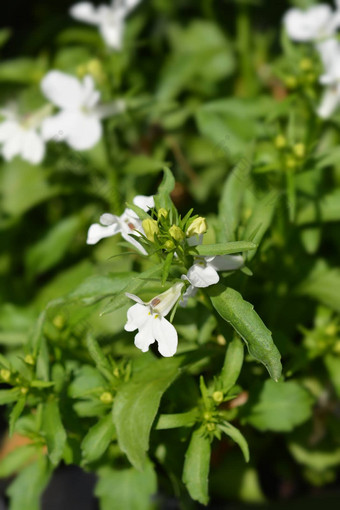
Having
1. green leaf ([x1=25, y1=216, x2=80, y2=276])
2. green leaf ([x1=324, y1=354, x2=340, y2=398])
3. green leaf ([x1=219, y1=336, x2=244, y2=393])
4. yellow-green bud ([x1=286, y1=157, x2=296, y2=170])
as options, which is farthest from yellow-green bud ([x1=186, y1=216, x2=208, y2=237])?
green leaf ([x1=25, y1=216, x2=80, y2=276])

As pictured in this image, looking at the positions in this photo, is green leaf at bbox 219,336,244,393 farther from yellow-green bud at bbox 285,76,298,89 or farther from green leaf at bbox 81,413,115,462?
yellow-green bud at bbox 285,76,298,89

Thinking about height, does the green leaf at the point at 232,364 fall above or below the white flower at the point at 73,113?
below

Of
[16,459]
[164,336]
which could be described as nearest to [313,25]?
[164,336]

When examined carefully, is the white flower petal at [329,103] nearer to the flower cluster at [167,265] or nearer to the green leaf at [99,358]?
the flower cluster at [167,265]

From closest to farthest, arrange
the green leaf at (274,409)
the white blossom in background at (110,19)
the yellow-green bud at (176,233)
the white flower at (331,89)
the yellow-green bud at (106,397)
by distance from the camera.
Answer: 1. the yellow-green bud at (176,233)
2. the yellow-green bud at (106,397)
3. the green leaf at (274,409)
4. the white flower at (331,89)
5. the white blossom in background at (110,19)

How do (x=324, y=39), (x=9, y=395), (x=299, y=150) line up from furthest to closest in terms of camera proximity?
(x=324, y=39), (x=299, y=150), (x=9, y=395)

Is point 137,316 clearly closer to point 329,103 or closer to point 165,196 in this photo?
point 165,196

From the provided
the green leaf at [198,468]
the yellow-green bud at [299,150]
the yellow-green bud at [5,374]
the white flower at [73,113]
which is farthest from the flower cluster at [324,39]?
the yellow-green bud at [5,374]
